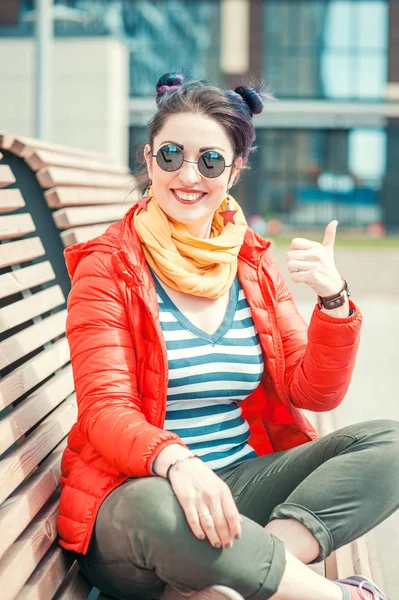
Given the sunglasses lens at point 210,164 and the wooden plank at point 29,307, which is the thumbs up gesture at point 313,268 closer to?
the sunglasses lens at point 210,164

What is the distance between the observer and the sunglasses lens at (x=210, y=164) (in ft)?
9.98

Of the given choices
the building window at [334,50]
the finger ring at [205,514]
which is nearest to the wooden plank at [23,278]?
the finger ring at [205,514]

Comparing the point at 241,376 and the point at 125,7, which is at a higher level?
the point at 125,7

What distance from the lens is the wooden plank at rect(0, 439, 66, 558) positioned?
93.7 inches

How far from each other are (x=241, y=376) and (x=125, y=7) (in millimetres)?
38221

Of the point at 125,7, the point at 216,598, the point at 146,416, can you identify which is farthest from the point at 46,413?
the point at 125,7

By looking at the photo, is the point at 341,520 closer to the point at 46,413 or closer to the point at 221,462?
the point at 221,462

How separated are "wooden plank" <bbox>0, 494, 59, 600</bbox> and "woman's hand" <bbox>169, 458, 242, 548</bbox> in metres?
0.39

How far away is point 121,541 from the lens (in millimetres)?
2539

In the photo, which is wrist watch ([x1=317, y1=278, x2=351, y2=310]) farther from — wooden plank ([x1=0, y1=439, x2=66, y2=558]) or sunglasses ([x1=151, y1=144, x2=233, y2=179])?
wooden plank ([x1=0, y1=439, x2=66, y2=558])

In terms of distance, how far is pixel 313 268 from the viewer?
289cm

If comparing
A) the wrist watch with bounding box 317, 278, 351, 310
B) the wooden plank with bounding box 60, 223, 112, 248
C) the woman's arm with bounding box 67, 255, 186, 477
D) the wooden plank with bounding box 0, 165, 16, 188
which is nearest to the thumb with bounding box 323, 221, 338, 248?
the wrist watch with bounding box 317, 278, 351, 310

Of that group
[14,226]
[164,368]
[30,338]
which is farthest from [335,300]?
[14,226]

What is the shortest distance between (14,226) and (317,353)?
3.90 ft
